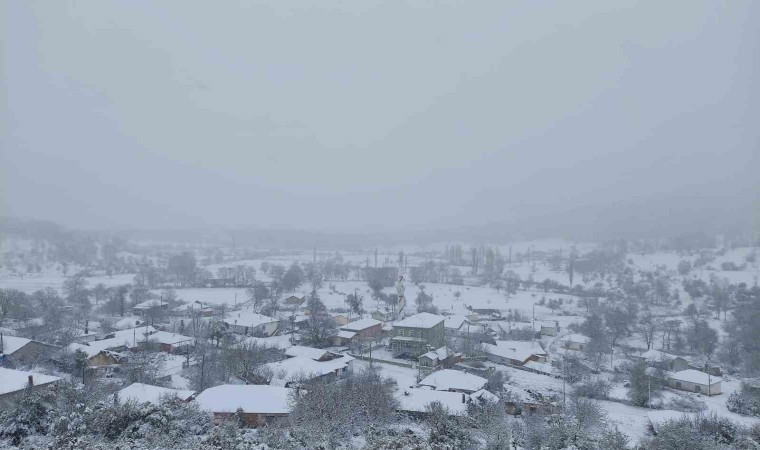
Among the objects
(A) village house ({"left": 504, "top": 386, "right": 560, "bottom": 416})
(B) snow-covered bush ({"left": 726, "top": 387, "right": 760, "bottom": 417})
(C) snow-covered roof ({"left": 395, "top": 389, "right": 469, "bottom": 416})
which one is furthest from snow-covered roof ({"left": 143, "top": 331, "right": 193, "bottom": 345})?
(B) snow-covered bush ({"left": 726, "top": 387, "right": 760, "bottom": 417})

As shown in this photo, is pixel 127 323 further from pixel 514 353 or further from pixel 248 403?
pixel 514 353

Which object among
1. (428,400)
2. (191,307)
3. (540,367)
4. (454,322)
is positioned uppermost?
(428,400)

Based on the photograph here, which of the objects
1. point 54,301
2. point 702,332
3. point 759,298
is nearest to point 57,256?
point 54,301

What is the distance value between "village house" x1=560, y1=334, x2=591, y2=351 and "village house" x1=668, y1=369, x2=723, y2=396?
19.4 feet

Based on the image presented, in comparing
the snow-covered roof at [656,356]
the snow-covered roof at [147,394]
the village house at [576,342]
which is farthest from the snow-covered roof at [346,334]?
the snow-covered roof at [656,356]

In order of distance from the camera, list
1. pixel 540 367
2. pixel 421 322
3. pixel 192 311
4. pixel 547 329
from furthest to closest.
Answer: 1. pixel 192 311
2. pixel 547 329
3. pixel 421 322
4. pixel 540 367

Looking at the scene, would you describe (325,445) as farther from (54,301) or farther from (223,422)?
(54,301)

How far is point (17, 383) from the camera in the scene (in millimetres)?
13867

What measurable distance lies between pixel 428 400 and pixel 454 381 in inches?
108

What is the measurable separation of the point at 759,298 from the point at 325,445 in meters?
37.0

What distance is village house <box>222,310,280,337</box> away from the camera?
2731cm

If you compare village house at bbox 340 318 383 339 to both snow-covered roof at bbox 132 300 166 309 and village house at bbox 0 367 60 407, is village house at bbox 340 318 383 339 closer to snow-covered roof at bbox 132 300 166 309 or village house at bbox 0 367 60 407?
snow-covered roof at bbox 132 300 166 309

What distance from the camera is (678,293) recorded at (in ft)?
140

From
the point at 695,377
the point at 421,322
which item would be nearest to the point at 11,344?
the point at 421,322
